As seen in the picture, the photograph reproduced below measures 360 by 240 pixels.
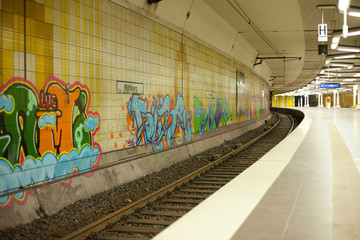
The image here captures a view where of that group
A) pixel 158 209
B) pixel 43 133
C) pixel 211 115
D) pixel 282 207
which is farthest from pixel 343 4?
pixel 43 133

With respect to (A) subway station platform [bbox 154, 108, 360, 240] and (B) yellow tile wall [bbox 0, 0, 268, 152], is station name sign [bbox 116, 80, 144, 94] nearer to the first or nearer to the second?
(B) yellow tile wall [bbox 0, 0, 268, 152]

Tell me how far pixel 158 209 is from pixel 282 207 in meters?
3.07

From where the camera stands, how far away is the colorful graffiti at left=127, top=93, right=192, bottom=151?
33.3ft

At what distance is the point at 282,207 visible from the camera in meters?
4.78

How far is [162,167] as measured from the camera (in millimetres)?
11195

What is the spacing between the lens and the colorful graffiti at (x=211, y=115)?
15312 millimetres

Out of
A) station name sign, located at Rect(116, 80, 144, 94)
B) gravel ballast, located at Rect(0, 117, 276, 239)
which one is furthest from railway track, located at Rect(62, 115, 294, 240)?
station name sign, located at Rect(116, 80, 144, 94)

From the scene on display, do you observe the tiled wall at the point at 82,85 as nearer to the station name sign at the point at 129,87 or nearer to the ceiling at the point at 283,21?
the station name sign at the point at 129,87

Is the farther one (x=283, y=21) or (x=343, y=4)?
(x=283, y=21)

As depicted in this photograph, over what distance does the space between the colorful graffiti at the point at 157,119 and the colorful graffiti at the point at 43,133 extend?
1.93 meters

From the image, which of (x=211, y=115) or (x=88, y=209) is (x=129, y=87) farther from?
(x=211, y=115)

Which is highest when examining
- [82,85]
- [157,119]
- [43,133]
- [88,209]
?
[82,85]

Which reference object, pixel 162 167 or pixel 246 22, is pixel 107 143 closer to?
pixel 162 167

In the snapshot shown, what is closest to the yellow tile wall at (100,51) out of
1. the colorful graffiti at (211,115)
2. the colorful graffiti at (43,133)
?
the colorful graffiti at (43,133)
